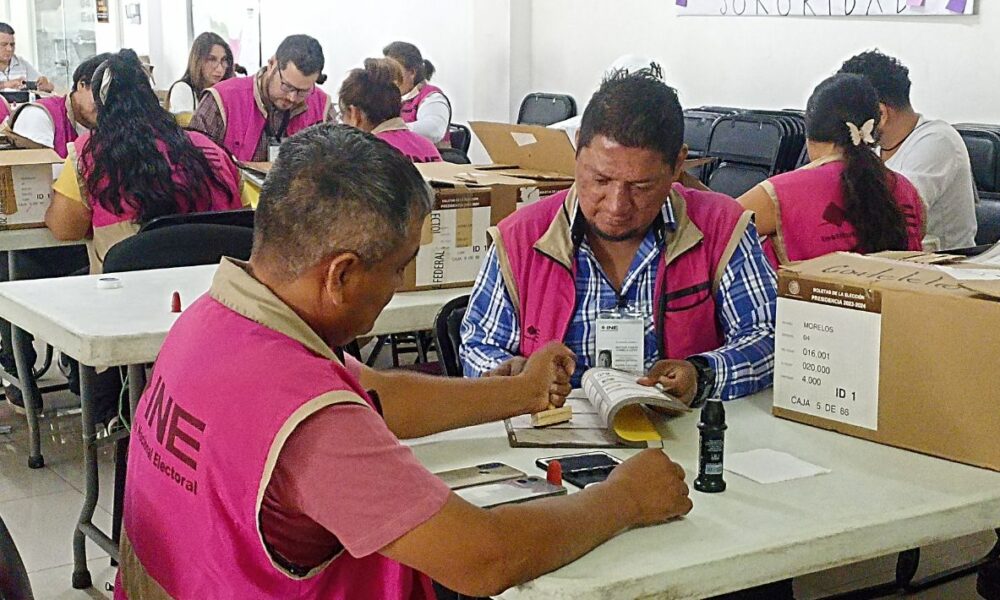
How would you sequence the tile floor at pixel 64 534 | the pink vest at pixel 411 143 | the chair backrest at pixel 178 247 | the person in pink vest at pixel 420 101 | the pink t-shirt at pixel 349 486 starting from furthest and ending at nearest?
the person in pink vest at pixel 420 101
the pink vest at pixel 411 143
the chair backrest at pixel 178 247
the tile floor at pixel 64 534
the pink t-shirt at pixel 349 486

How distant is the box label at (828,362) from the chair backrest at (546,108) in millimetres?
5736

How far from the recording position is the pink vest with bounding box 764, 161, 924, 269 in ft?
10.5

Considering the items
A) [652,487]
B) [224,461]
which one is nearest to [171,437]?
[224,461]

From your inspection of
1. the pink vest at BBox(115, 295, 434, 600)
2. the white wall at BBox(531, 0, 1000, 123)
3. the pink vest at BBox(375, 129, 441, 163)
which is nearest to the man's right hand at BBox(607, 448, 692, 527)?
the pink vest at BBox(115, 295, 434, 600)

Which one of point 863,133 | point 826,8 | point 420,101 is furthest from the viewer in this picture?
point 420,101

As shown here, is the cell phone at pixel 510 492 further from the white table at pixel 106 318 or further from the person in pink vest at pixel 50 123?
the person in pink vest at pixel 50 123

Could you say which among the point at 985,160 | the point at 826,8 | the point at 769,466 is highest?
the point at 826,8

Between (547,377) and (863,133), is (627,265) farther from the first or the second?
(863,133)

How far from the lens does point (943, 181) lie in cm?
394

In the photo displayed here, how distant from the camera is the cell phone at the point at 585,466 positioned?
5.49 ft

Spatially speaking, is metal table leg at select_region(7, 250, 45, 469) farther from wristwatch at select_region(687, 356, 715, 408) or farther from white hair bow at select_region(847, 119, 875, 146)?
white hair bow at select_region(847, 119, 875, 146)

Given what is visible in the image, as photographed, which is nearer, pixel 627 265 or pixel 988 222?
pixel 627 265

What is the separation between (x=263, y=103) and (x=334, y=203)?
12.9 ft

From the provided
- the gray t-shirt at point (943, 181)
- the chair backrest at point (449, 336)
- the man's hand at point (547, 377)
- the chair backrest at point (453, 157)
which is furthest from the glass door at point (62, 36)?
the man's hand at point (547, 377)
